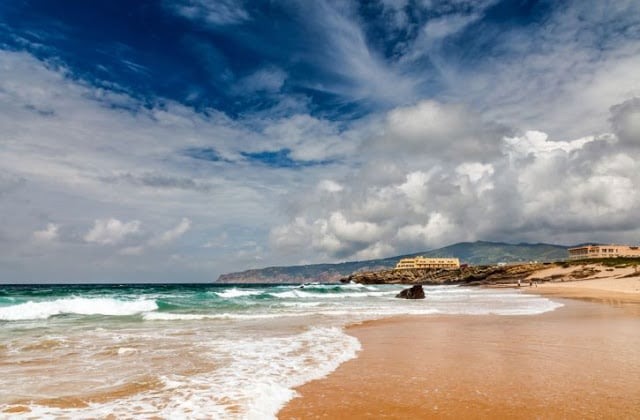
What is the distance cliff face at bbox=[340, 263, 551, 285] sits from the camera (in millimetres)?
97062

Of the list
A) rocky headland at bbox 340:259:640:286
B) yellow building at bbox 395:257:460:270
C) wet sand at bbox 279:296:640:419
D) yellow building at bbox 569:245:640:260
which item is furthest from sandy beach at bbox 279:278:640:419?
yellow building at bbox 395:257:460:270

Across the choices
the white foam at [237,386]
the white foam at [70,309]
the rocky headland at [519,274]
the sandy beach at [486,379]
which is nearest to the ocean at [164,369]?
the white foam at [237,386]

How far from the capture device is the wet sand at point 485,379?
551cm

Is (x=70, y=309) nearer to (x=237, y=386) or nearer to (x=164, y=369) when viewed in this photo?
(x=164, y=369)

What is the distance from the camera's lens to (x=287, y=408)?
5.81 metres

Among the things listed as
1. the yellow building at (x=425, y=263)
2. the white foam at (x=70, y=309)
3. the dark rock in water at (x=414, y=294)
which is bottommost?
the dark rock in water at (x=414, y=294)

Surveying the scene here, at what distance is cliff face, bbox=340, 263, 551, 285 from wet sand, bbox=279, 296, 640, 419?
8952 centimetres

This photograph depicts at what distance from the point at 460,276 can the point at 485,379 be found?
116307mm

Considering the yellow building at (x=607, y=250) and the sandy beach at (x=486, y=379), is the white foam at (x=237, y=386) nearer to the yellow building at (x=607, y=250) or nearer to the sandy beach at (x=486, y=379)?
the sandy beach at (x=486, y=379)

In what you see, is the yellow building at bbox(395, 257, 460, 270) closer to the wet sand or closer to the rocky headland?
the rocky headland

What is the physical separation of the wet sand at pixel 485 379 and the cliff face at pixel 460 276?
89524 mm

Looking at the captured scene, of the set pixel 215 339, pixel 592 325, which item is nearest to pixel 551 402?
pixel 215 339

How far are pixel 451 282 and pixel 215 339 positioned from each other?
111m

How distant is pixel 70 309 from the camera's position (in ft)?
90.9
